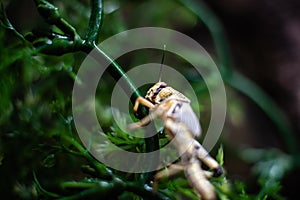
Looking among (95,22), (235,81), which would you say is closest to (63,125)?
(95,22)

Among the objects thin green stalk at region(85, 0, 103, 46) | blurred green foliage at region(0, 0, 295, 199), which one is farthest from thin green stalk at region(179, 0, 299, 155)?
thin green stalk at region(85, 0, 103, 46)

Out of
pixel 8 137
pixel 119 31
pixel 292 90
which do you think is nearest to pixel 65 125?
pixel 8 137

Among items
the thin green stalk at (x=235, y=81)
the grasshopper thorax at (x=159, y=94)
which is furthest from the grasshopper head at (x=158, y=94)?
the thin green stalk at (x=235, y=81)

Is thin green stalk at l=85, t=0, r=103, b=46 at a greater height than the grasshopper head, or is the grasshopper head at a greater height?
thin green stalk at l=85, t=0, r=103, b=46

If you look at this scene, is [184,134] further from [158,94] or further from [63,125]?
[63,125]

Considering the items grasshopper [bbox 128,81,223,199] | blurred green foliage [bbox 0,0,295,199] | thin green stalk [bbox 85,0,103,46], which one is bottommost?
blurred green foliage [bbox 0,0,295,199]

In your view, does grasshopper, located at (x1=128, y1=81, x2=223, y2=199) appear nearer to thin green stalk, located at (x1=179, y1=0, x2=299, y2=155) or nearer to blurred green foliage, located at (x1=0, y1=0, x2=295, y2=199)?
blurred green foliage, located at (x1=0, y1=0, x2=295, y2=199)

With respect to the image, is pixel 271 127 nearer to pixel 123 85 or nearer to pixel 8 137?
pixel 8 137

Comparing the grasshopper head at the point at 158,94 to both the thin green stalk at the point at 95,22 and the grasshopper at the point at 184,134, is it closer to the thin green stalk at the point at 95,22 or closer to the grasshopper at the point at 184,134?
the grasshopper at the point at 184,134

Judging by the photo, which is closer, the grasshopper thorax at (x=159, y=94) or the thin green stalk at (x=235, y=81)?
the grasshopper thorax at (x=159, y=94)
